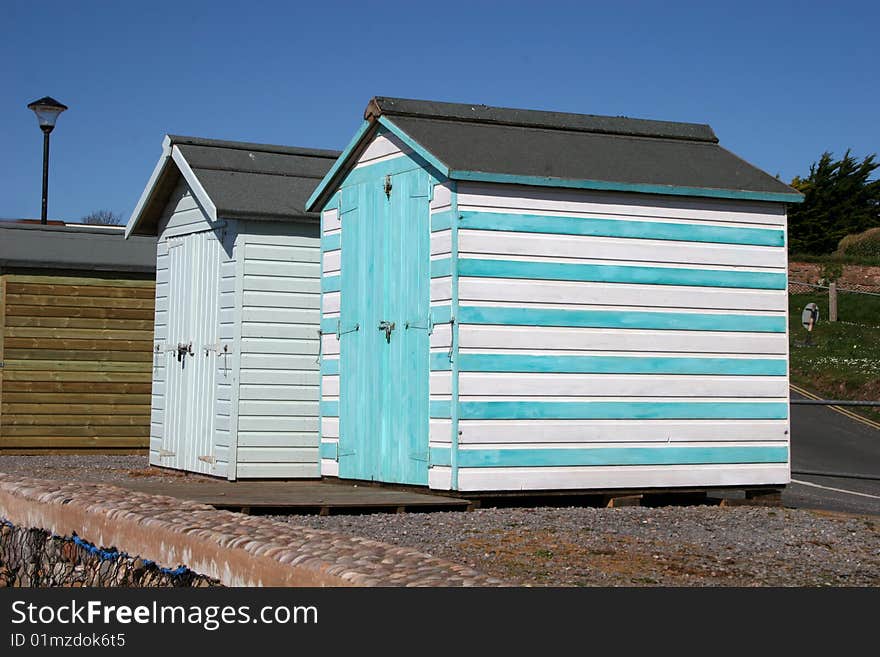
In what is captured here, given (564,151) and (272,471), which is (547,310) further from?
(272,471)

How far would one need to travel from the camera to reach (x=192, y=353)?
46.0ft

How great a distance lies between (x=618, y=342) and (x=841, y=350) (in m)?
27.6

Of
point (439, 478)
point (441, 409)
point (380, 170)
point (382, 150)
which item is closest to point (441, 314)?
point (441, 409)

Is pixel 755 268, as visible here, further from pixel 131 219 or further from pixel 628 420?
pixel 131 219

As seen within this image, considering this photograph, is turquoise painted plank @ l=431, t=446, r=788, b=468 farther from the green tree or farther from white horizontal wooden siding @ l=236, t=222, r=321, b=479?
the green tree

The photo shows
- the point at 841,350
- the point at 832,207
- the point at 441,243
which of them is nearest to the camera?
the point at 441,243

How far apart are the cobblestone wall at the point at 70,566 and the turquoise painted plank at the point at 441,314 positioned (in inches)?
123

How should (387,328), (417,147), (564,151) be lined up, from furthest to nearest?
1. (564,151)
2. (387,328)
3. (417,147)

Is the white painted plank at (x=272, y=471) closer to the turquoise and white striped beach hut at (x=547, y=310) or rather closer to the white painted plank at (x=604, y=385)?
the turquoise and white striped beach hut at (x=547, y=310)

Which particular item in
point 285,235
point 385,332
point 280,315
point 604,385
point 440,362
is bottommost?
point 604,385

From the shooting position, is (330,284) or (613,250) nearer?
(613,250)

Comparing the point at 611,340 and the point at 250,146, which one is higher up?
the point at 250,146
